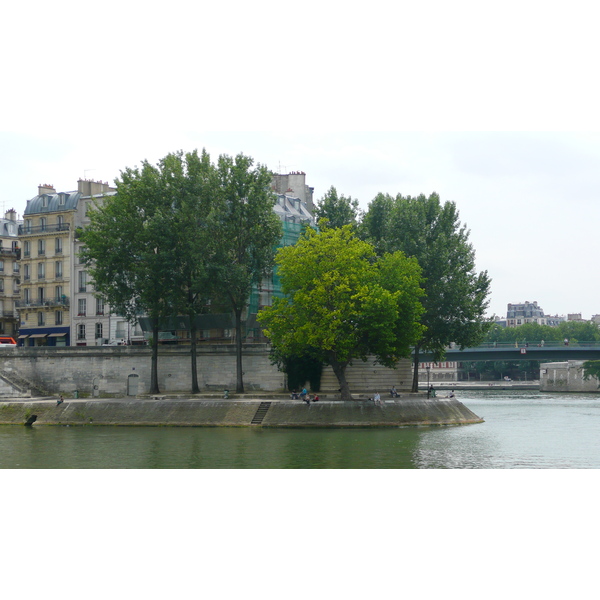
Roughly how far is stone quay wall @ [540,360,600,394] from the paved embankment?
71.5 metres

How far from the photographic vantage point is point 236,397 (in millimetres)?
65250

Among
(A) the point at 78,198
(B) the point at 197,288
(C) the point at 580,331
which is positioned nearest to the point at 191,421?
(B) the point at 197,288

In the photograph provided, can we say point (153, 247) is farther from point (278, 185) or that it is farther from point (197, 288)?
point (278, 185)

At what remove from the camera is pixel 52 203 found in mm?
87250

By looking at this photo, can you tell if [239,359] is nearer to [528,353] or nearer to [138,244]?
[138,244]

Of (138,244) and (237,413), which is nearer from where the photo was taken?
(237,413)

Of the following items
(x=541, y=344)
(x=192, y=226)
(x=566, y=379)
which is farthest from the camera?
(x=566, y=379)

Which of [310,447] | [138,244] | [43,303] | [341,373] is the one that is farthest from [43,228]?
[310,447]

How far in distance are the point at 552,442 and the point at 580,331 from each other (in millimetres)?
137964

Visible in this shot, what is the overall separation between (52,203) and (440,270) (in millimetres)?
37491

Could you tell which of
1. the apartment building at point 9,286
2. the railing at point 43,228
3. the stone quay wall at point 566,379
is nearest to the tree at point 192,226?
the railing at point 43,228

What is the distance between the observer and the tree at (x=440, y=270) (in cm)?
7131

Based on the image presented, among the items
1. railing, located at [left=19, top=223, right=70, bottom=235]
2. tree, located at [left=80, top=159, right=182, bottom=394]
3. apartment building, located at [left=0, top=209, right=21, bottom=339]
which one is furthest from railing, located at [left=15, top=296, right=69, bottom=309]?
tree, located at [left=80, top=159, right=182, bottom=394]

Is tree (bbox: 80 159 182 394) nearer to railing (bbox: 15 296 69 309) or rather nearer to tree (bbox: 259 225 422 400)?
tree (bbox: 259 225 422 400)
